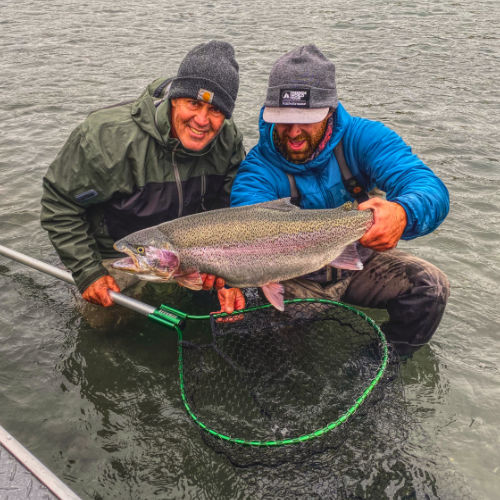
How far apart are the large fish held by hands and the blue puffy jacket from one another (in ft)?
1.42

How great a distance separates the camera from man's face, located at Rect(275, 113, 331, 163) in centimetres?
417

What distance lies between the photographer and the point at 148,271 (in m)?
3.87

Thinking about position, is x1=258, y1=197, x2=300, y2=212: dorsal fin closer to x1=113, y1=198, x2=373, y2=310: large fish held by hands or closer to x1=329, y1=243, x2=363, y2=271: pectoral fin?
x1=113, y1=198, x2=373, y2=310: large fish held by hands

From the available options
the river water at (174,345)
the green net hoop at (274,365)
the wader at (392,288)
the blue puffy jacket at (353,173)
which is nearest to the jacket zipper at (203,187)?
the blue puffy jacket at (353,173)

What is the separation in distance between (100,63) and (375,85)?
7250 mm

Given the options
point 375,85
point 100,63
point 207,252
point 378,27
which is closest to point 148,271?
point 207,252

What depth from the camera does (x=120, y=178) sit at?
4492mm

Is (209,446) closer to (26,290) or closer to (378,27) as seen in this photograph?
(26,290)

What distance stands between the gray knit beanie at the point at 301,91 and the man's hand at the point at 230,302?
1422mm

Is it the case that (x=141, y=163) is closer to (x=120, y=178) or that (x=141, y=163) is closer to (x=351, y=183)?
(x=120, y=178)

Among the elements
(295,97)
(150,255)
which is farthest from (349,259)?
(150,255)

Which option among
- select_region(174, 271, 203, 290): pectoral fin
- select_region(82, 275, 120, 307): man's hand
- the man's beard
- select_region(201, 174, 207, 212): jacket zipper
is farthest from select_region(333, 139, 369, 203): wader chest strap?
select_region(82, 275, 120, 307): man's hand

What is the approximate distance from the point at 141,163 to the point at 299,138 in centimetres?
137

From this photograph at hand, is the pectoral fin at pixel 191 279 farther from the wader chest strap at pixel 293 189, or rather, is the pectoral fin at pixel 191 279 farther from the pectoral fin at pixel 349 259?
the wader chest strap at pixel 293 189
